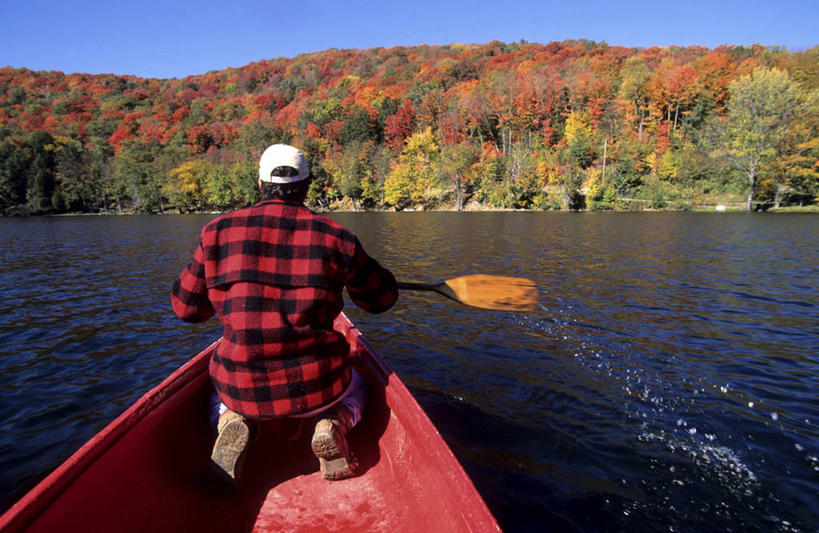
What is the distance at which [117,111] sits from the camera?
338 ft

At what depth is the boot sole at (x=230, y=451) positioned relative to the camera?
2336mm

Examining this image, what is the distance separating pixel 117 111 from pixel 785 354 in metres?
128

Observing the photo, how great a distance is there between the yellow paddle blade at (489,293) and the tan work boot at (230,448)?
7.38 ft

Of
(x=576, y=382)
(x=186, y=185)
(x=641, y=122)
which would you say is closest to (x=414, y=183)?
(x=641, y=122)

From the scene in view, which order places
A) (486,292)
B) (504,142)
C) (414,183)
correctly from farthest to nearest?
(504,142) < (414,183) < (486,292)

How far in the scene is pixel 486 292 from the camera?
414cm

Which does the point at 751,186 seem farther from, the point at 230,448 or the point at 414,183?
the point at 230,448

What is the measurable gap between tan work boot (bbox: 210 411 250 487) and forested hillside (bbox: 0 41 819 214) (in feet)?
158

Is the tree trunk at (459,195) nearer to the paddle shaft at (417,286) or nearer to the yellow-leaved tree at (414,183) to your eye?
the yellow-leaved tree at (414,183)

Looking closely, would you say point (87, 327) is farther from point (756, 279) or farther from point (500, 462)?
point (756, 279)

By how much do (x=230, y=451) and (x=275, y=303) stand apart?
36.9 inches

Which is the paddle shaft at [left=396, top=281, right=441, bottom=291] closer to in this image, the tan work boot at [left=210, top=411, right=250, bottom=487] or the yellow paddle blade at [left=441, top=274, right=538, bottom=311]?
the yellow paddle blade at [left=441, top=274, right=538, bottom=311]

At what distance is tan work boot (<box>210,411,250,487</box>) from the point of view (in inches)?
92.1

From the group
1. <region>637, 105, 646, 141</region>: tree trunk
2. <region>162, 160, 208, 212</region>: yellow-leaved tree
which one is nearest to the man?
<region>637, 105, 646, 141</region>: tree trunk
